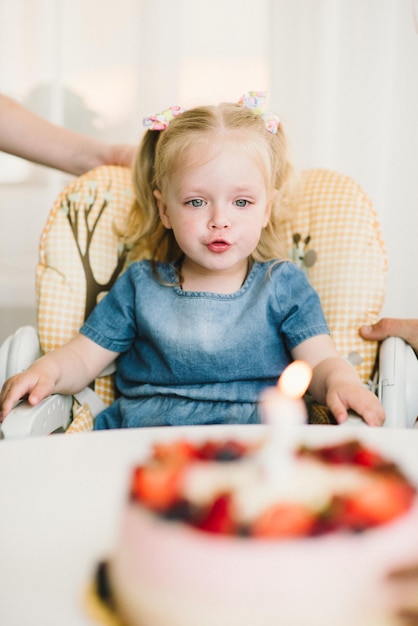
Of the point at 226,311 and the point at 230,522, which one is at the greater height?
the point at 230,522

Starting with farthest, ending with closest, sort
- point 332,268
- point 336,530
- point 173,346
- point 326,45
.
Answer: point 326,45 < point 332,268 < point 173,346 < point 336,530

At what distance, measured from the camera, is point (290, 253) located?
1353mm

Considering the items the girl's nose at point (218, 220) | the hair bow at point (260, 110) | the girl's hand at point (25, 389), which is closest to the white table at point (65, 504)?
the girl's hand at point (25, 389)

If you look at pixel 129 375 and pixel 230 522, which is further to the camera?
pixel 129 375

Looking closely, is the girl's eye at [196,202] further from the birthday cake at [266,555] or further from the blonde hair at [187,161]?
the birthday cake at [266,555]

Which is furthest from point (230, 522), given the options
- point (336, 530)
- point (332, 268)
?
point (332, 268)

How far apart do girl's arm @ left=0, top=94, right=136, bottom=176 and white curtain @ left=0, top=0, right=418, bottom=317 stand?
54cm

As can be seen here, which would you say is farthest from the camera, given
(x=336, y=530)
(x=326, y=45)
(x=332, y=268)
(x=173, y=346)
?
(x=326, y=45)

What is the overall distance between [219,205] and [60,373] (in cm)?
35

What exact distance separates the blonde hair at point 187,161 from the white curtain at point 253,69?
72cm

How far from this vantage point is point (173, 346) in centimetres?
120

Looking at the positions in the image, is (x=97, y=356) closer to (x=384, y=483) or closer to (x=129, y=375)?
(x=129, y=375)

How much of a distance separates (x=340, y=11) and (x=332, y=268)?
1.00 metres

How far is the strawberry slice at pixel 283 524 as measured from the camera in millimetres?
343
